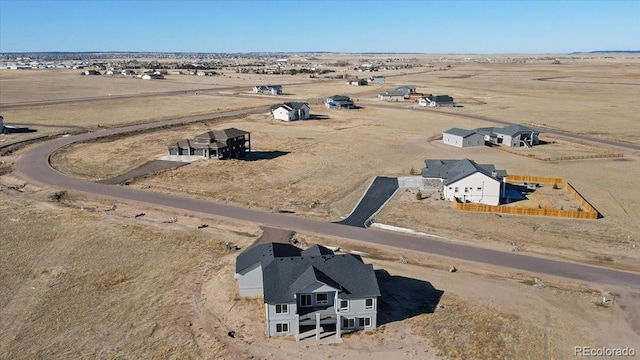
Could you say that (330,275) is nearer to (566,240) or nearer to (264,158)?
(566,240)

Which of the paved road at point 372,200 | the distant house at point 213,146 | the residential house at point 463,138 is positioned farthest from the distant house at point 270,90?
the paved road at point 372,200

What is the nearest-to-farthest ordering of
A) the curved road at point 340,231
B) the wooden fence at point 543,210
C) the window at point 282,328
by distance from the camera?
1. the window at point 282,328
2. the curved road at point 340,231
3. the wooden fence at point 543,210

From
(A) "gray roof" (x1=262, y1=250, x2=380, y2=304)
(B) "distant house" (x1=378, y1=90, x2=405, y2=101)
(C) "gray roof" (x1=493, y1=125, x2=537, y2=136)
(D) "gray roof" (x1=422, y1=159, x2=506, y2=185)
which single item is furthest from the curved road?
(B) "distant house" (x1=378, y1=90, x2=405, y2=101)

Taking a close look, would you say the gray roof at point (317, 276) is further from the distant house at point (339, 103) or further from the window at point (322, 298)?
the distant house at point (339, 103)

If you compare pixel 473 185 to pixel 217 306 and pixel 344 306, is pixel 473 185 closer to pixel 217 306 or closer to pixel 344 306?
pixel 344 306

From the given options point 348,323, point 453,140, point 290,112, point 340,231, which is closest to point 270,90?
point 290,112
